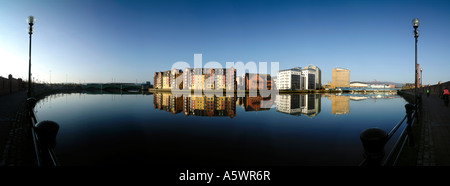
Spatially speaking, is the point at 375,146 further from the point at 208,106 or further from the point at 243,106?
the point at 243,106

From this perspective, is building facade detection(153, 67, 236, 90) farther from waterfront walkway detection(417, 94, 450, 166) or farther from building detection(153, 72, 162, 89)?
waterfront walkway detection(417, 94, 450, 166)

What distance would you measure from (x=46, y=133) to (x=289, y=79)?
18355cm

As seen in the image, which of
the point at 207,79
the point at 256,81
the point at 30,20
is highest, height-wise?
the point at 256,81

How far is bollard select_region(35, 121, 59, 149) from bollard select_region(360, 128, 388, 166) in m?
4.94

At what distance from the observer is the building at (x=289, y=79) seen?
579ft

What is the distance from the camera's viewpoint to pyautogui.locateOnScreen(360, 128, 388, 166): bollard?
2.84 metres

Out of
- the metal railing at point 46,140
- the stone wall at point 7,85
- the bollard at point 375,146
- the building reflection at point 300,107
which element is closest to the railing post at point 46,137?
the metal railing at point 46,140

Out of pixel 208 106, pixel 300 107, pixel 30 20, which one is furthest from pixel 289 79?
pixel 30 20

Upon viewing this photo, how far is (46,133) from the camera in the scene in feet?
10.9

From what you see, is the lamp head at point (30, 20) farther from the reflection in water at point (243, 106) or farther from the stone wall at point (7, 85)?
the stone wall at point (7, 85)

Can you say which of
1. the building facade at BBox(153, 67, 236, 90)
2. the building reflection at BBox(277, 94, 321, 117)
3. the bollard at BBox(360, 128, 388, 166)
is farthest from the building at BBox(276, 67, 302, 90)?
the bollard at BBox(360, 128, 388, 166)

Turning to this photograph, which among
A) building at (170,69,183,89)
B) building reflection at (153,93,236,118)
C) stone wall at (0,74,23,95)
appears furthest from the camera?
building at (170,69,183,89)
